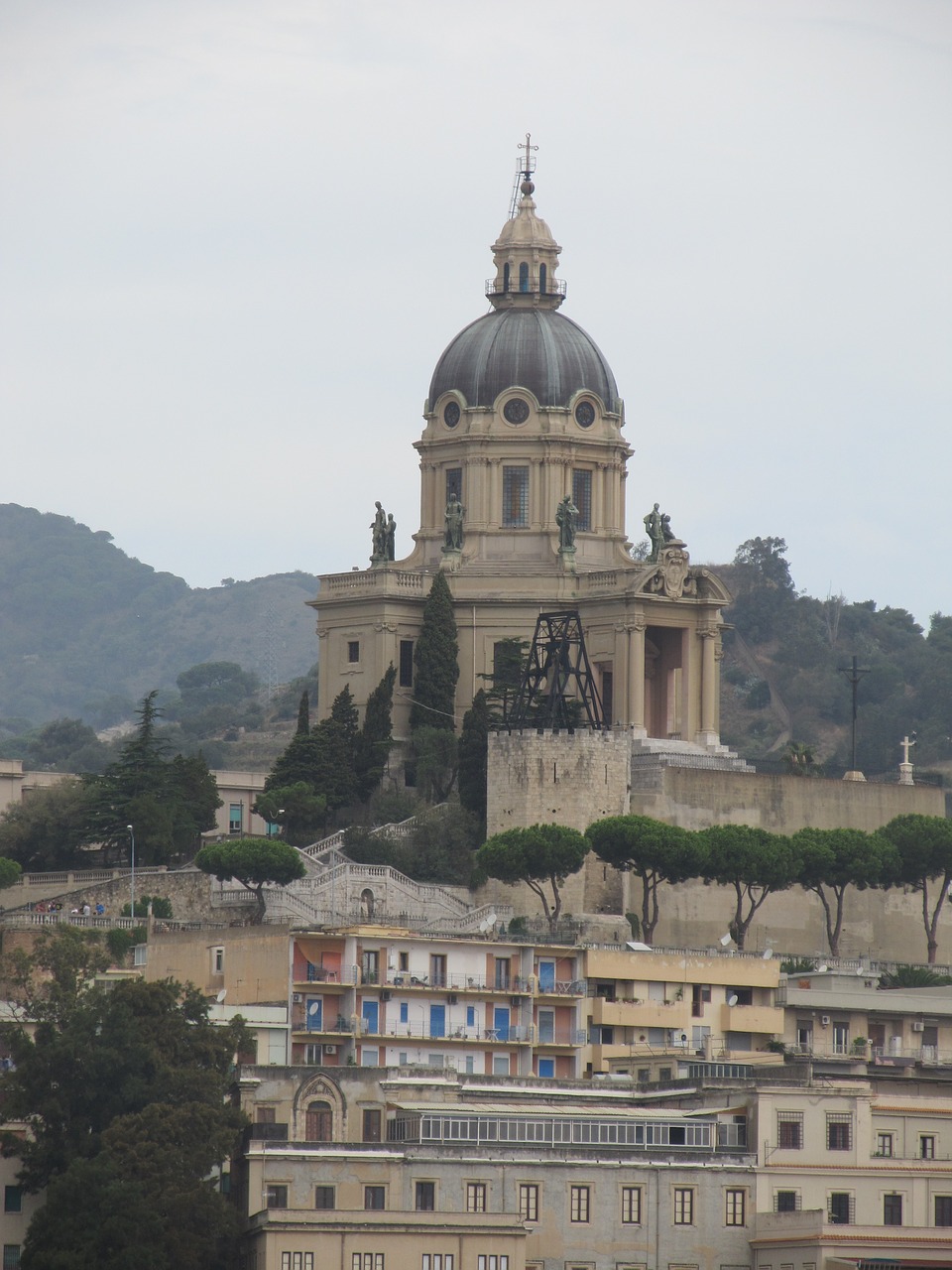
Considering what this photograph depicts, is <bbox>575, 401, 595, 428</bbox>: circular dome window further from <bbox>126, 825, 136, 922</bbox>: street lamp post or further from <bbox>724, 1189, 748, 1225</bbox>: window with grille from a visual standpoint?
<bbox>724, 1189, 748, 1225</bbox>: window with grille

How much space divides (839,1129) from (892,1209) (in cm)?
204

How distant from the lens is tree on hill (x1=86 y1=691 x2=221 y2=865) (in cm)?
10900

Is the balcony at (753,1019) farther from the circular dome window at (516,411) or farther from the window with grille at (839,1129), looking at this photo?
the circular dome window at (516,411)

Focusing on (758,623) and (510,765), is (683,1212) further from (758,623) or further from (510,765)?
(758,623)

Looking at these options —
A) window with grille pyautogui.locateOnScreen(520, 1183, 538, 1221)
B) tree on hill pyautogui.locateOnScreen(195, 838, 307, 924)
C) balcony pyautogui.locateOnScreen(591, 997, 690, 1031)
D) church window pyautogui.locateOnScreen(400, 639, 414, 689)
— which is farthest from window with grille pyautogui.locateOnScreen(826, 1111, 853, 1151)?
church window pyautogui.locateOnScreen(400, 639, 414, 689)

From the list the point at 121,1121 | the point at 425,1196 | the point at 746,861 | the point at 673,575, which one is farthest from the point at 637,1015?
the point at 673,575

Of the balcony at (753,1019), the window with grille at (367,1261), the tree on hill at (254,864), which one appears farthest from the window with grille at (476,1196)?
the tree on hill at (254,864)

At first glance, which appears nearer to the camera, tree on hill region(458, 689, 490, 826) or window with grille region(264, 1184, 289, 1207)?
window with grille region(264, 1184, 289, 1207)

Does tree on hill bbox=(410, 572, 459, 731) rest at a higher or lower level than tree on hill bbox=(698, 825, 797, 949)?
higher

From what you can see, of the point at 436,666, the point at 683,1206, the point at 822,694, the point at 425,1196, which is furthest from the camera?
the point at 822,694

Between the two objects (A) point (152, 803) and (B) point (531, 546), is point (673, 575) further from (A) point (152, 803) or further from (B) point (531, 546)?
(A) point (152, 803)

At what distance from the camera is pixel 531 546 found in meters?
126

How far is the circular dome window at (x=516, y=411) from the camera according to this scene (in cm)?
12644

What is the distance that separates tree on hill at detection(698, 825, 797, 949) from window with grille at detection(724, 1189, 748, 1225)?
32225mm
